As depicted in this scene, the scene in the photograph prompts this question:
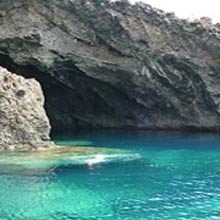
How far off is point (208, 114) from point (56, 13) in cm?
2098

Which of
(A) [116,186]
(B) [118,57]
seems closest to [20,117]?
(A) [116,186]

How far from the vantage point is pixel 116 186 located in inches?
1272

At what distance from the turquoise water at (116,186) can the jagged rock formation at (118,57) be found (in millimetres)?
15511

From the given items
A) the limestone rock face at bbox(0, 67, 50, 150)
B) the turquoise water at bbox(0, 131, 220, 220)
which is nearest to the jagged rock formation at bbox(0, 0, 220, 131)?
the limestone rock face at bbox(0, 67, 50, 150)

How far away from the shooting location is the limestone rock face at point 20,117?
153 feet

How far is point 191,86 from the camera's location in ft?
212

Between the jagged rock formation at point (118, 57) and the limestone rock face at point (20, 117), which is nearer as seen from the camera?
the limestone rock face at point (20, 117)

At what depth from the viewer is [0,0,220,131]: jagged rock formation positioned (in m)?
59.5

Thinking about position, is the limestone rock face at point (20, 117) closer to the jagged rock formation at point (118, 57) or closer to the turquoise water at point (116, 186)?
the turquoise water at point (116, 186)

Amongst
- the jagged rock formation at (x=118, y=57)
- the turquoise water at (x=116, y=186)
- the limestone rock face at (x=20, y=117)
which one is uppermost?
the jagged rock formation at (x=118, y=57)

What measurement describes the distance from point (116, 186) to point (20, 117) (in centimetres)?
1715

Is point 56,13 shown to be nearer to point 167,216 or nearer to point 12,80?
point 12,80

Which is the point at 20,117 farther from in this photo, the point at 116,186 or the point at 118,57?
the point at 118,57

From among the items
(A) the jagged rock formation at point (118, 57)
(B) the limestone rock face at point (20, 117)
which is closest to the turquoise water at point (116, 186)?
(B) the limestone rock face at point (20, 117)
